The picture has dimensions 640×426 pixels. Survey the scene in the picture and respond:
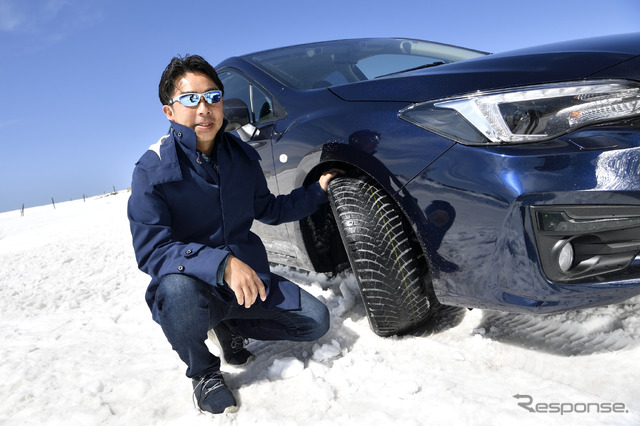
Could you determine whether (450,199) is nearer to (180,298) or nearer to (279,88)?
(180,298)

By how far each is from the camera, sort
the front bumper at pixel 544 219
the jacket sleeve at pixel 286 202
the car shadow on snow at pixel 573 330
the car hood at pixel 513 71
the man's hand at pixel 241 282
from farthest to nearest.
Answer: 1. the jacket sleeve at pixel 286 202
2. the car shadow on snow at pixel 573 330
3. the man's hand at pixel 241 282
4. the car hood at pixel 513 71
5. the front bumper at pixel 544 219

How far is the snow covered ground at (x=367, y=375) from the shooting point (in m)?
1.49

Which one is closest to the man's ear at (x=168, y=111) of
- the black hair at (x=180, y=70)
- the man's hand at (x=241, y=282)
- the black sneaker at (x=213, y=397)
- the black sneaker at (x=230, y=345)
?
the black hair at (x=180, y=70)

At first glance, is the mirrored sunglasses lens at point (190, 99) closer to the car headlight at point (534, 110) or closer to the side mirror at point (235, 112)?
the side mirror at point (235, 112)

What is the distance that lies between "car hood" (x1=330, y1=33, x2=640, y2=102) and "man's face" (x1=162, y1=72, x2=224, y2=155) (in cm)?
56

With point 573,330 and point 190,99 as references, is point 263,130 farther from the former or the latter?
point 573,330

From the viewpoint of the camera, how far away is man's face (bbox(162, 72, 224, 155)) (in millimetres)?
1793

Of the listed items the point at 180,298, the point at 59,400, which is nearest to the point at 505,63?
the point at 180,298

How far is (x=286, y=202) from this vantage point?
2.04 metres

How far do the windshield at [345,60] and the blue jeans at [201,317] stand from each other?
1088mm

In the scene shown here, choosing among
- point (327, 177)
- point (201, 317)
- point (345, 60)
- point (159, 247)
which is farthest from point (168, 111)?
point (345, 60)

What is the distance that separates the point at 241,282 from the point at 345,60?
1.55m

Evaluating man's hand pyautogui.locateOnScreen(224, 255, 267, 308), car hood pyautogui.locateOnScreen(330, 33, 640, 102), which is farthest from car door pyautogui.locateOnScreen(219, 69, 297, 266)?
man's hand pyautogui.locateOnScreen(224, 255, 267, 308)

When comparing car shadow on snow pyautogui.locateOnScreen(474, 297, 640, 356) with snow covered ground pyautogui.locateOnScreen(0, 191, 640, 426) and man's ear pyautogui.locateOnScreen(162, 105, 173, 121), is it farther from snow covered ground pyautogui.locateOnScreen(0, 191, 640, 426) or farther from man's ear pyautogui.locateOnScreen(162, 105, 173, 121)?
man's ear pyautogui.locateOnScreen(162, 105, 173, 121)
